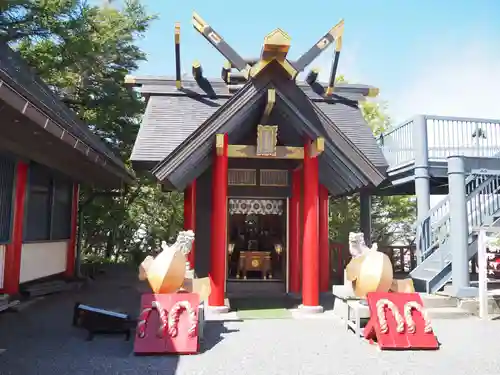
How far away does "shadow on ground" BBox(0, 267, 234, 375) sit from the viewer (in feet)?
15.0

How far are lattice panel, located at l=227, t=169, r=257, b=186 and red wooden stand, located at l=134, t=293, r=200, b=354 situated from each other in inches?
176

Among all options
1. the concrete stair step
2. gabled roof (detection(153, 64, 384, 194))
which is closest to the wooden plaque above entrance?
gabled roof (detection(153, 64, 384, 194))

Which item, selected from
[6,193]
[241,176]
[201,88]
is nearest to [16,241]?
[6,193]

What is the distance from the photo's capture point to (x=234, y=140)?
9031 millimetres

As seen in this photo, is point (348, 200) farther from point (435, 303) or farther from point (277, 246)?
point (435, 303)

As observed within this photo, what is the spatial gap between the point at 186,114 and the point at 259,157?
7.26 feet

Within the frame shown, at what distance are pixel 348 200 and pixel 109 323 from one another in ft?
45.7

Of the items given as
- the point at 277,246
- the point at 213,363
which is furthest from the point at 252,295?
the point at 213,363

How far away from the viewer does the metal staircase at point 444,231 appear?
862 cm

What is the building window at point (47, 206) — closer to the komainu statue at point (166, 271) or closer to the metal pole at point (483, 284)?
the komainu statue at point (166, 271)

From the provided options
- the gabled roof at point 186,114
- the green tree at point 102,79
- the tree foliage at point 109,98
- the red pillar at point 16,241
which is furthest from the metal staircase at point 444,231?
the green tree at point 102,79

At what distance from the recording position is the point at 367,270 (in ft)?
19.8

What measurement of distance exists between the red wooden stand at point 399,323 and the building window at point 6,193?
21.6 feet

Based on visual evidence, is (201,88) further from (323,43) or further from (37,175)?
(37,175)
